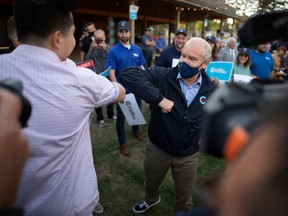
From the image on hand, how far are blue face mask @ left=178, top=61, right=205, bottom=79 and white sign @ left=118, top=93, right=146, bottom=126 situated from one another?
0.78 meters

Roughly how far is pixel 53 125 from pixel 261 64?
15.6 feet

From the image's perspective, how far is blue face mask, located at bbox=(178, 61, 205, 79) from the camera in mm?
2076

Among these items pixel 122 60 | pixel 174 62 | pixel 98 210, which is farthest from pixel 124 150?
pixel 174 62

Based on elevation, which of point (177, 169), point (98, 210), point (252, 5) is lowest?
point (98, 210)

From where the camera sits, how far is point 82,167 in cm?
142

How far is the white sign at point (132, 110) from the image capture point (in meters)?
2.75

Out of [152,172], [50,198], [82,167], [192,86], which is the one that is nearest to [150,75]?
[192,86]

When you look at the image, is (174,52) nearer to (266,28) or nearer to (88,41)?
(88,41)

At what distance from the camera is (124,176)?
337 centimetres

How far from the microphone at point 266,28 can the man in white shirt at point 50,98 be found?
31.4 inches

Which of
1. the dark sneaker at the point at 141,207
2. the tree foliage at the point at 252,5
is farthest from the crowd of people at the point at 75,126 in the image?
the tree foliage at the point at 252,5

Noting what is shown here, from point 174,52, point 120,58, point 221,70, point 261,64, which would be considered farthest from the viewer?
point 261,64

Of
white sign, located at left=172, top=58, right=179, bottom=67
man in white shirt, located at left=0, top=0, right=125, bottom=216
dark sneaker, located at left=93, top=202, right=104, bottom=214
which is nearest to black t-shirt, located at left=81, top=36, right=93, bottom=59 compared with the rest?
white sign, located at left=172, top=58, right=179, bottom=67

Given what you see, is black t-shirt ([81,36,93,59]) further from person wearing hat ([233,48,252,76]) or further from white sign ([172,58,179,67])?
person wearing hat ([233,48,252,76])
